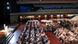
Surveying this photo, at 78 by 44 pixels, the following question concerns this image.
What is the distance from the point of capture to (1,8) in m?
8.31

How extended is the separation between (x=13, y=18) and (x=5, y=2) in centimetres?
86

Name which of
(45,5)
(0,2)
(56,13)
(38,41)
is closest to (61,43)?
(38,41)

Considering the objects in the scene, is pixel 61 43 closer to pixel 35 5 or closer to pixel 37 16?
pixel 37 16

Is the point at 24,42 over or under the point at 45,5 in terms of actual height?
over

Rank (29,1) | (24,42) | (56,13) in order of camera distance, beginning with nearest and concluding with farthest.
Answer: (24,42)
(56,13)
(29,1)

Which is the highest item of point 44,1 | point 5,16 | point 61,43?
point 61,43

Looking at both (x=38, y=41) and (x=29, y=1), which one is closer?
(x=38, y=41)

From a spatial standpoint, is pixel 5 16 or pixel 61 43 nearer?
pixel 61 43

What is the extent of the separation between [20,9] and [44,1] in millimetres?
885

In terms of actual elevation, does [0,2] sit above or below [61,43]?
below

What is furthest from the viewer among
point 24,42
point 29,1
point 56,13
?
point 29,1

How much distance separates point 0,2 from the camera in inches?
334

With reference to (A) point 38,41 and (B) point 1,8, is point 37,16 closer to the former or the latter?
(B) point 1,8

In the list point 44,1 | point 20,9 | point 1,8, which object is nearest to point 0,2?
point 1,8
